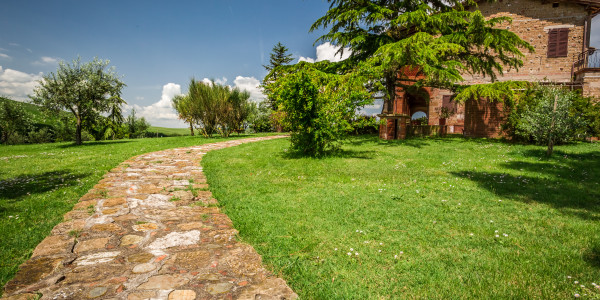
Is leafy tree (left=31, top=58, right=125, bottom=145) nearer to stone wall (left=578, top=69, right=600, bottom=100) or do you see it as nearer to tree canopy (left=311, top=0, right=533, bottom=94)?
tree canopy (left=311, top=0, right=533, bottom=94)

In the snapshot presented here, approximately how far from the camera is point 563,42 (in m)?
19.2

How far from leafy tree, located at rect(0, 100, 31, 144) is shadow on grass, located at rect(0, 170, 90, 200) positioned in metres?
27.4

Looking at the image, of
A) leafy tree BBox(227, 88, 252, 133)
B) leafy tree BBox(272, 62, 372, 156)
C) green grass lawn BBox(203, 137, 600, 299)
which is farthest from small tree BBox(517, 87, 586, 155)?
leafy tree BBox(227, 88, 252, 133)

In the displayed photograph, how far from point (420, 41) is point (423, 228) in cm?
1184

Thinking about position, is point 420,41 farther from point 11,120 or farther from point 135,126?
point 135,126

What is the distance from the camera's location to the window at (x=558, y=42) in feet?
63.0

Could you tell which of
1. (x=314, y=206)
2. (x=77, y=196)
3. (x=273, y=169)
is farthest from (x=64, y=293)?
(x=273, y=169)

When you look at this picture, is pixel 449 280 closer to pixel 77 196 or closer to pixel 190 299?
pixel 190 299

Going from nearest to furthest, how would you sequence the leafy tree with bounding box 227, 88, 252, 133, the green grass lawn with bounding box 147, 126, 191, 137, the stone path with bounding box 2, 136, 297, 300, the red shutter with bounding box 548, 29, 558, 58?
the stone path with bounding box 2, 136, 297, 300, the red shutter with bounding box 548, 29, 558, 58, the leafy tree with bounding box 227, 88, 252, 133, the green grass lawn with bounding box 147, 126, 191, 137

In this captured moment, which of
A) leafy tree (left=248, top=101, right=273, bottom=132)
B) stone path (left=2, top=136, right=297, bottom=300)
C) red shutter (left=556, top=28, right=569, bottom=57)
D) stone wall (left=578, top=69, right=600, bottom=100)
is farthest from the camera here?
leafy tree (left=248, top=101, right=273, bottom=132)

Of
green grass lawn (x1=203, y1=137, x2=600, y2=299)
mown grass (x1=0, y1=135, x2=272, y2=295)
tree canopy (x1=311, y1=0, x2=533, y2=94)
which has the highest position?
tree canopy (x1=311, y1=0, x2=533, y2=94)

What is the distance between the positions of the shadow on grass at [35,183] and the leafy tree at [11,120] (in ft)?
90.0

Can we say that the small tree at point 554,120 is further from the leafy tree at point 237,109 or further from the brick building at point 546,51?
the leafy tree at point 237,109

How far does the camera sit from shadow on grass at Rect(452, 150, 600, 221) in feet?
15.9
